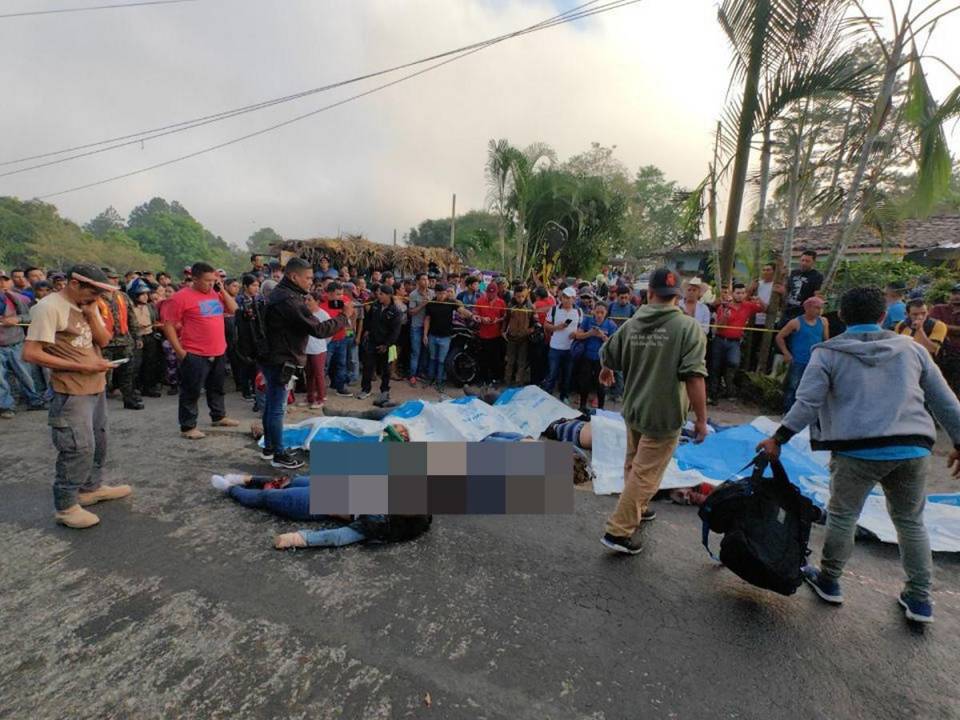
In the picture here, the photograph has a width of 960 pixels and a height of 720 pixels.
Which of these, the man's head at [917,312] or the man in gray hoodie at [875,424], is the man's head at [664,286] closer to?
the man in gray hoodie at [875,424]

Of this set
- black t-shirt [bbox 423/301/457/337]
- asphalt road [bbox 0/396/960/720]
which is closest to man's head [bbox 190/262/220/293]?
asphalt road [bbox 0/396/960/720]

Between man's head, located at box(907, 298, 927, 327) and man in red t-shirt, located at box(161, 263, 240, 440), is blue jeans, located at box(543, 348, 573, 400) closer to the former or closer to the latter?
man's head, located at box(907, 298, 927, 327)

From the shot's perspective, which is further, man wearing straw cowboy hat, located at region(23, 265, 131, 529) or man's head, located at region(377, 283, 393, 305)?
man's head, located at region(377, 283, 393, 305)

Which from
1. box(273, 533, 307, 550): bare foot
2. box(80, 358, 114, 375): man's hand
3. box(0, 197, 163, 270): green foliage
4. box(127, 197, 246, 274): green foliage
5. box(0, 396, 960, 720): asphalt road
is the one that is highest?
box(127, 197, 246, 274): green foliage

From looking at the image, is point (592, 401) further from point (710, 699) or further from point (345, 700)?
point (345, 700)

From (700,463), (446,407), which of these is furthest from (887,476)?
(446,407)

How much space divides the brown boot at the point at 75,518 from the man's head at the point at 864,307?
487cm

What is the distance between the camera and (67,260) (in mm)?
42406

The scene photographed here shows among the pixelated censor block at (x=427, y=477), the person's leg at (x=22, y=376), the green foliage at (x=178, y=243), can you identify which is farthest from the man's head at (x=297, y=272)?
the green foliage at (x=178, y=243)

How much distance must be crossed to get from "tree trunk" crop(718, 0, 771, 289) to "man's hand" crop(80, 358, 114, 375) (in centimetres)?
830

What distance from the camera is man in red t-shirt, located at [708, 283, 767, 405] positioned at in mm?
7492

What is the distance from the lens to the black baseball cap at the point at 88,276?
10.3ft

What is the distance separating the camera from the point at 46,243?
140 ft

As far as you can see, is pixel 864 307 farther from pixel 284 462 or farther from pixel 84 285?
pixel 84 285
